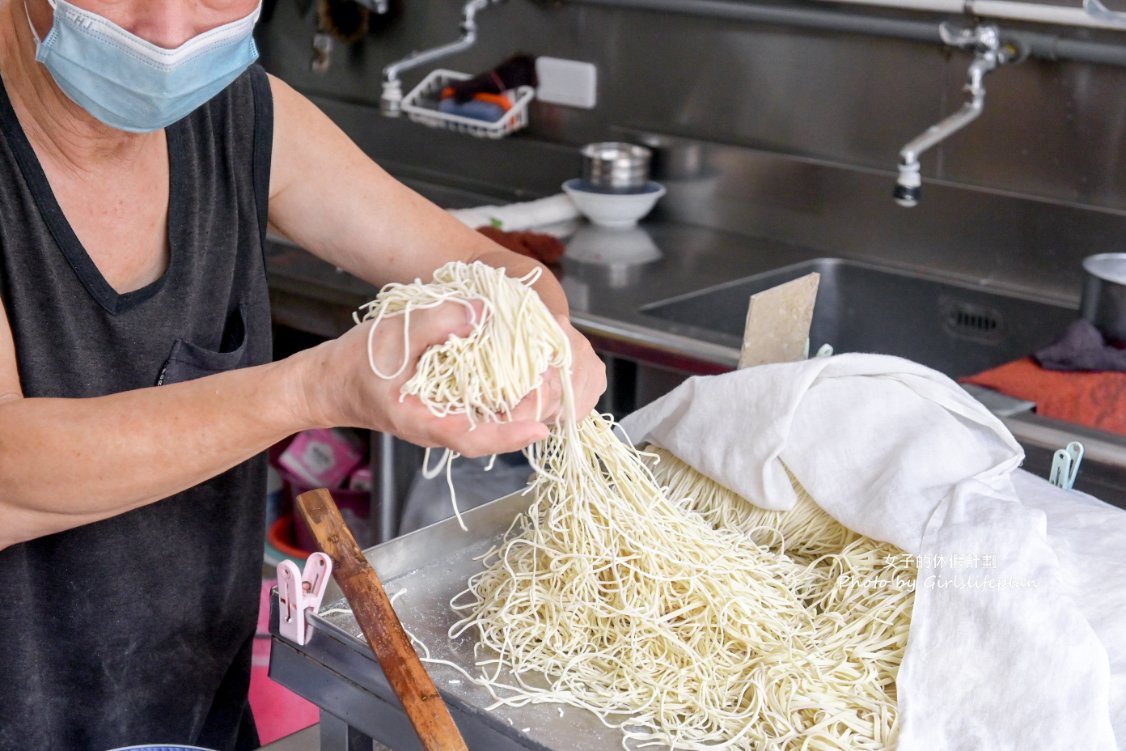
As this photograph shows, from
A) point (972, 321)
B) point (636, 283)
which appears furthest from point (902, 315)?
point (636, 283)

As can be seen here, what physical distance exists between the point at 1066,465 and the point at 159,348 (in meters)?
1.06

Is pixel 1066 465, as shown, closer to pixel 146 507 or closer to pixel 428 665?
pixel 428 665

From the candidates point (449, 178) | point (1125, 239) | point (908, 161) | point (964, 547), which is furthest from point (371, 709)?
point (449, 178)

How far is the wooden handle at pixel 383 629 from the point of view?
104cm

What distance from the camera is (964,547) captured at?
1197mm

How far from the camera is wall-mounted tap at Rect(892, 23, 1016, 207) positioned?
2311 millimetres

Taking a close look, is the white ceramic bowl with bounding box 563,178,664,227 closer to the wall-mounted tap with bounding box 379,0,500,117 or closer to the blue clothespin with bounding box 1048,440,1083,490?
the wall-mounted tap with bounding box 379,0,500,117

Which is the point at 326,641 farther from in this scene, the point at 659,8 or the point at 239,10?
the point at 659,8

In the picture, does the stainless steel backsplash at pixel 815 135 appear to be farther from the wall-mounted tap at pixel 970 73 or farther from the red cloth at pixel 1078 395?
the red cloth at pixel 1078 395

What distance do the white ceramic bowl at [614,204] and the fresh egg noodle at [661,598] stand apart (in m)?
1.51

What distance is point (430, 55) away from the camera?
3.12m

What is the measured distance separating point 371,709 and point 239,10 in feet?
2.48

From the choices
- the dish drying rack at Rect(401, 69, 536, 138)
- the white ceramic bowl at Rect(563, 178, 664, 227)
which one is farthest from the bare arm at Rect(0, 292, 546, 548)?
the dish drying rack at Rect(401, 69, 536, 138)

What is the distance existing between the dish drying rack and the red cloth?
1551 mm
